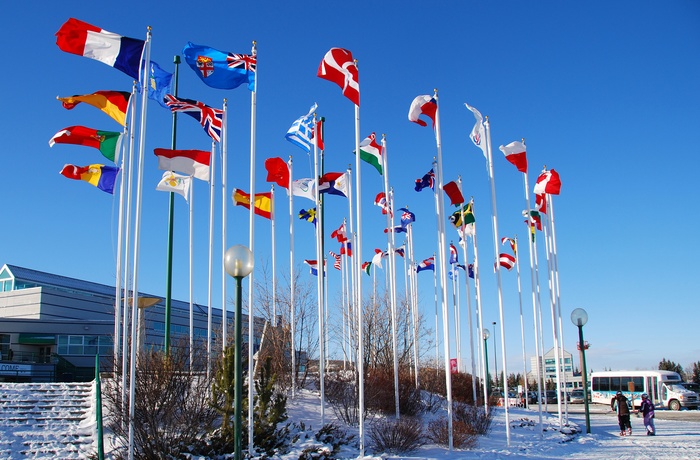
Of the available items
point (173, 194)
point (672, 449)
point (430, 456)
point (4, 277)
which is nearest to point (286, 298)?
point (173, 194)

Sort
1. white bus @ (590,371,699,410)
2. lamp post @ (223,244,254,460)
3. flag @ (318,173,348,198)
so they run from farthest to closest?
white bus @ (590,371,699,410)
flag @ (318,173,348,198)
lamp post @ (223,244,254,460)

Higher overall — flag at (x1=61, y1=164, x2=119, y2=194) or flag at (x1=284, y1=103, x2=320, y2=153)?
flag at (x1=284, y1=103, x2=320, y2=153)

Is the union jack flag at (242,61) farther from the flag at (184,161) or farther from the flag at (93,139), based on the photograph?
the flag at (93,139)

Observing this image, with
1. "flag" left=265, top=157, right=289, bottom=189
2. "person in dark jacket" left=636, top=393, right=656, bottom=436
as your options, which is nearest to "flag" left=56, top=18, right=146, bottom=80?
"flag" left=265, top=157, right=289, bottom=189

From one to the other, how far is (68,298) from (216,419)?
41.2m

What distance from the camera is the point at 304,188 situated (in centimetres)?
2016

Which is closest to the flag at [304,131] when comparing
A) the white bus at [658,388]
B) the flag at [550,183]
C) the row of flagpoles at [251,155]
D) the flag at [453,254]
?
the row of flagpoles at [251,155]

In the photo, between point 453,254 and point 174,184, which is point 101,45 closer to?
point 174,184

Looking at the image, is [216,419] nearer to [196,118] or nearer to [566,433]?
[196,118]

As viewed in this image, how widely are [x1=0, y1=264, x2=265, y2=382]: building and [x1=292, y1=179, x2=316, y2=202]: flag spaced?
40.5ft

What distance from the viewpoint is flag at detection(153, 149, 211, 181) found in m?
16.5

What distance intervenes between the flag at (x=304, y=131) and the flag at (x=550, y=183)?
26.7 ft

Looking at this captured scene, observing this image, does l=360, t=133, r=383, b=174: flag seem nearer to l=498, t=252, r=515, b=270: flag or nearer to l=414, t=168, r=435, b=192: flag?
l=414, t=168, r=435, b=192: flag

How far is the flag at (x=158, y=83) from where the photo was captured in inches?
701
